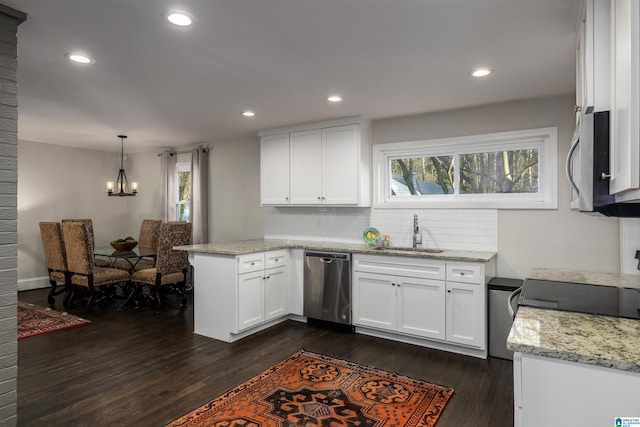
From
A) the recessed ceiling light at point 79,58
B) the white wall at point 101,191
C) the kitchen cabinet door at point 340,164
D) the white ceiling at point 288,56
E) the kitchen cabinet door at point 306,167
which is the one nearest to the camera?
the white ceiling at point 288,56

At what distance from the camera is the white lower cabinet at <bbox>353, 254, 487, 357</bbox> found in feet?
10.7

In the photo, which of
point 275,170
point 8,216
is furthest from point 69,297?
point 8,216

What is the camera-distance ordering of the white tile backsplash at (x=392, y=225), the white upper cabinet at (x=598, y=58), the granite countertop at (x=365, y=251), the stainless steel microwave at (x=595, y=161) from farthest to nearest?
1. the white tile backsplash at (x=392, y=225)
2. the granite countertop at (x=365, y=251)
3. the white upper cabinet at (x=598, y=58)
4. the stainless steel microwave at (x=595, y=161)

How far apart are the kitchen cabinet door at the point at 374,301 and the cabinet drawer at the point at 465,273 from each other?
0.57 meters

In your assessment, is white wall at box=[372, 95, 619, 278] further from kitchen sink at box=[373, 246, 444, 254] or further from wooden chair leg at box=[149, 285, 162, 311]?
wooden chair leg at box=[149, 285, 162, 311]

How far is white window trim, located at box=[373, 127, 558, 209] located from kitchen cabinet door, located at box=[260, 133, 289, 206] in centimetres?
112

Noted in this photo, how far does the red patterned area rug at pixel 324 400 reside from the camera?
2.27 meters

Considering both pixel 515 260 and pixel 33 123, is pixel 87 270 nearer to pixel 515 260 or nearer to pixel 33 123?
pixel 33 123

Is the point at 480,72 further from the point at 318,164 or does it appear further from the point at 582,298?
the point at 318,164

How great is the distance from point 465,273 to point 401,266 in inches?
23.1

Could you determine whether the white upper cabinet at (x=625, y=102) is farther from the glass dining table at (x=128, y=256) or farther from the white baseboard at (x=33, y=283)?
the white baseboard at (x=33, y=283)

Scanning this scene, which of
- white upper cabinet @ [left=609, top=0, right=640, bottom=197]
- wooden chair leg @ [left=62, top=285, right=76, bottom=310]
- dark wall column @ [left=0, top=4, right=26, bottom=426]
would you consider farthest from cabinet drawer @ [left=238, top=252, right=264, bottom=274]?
white upper cabinet @ [left=609, top=0, right=640, bottom=197]

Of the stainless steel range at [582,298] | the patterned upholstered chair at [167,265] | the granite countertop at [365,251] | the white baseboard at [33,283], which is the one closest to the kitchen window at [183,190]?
the patterned upholstered chair at [167,265]

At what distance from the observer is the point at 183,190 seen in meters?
6.47
